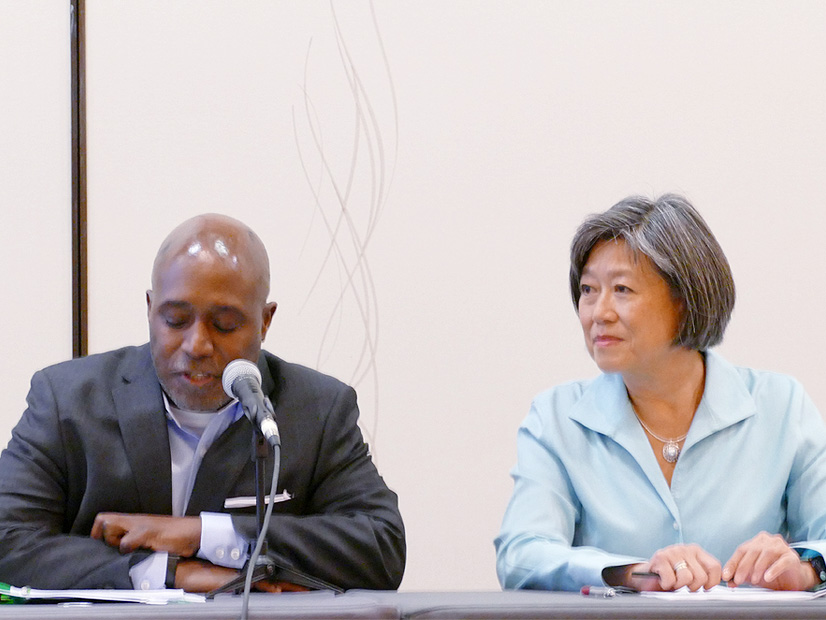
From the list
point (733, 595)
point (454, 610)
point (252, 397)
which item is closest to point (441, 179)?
point (252, 397)

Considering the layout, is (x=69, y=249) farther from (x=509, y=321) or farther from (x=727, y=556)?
(x=727, y=556)

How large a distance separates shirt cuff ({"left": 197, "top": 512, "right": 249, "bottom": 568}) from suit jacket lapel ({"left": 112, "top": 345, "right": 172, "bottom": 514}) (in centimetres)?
16

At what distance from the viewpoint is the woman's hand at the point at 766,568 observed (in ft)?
5.24

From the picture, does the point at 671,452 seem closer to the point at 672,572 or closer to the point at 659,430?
the point at 659,430

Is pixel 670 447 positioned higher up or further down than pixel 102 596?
higher up

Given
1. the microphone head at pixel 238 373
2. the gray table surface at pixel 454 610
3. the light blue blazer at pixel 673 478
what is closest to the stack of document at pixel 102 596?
the gray table surface at pixel 454 610

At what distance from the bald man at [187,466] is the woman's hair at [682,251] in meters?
0.66

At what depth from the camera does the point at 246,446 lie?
6.41 feet

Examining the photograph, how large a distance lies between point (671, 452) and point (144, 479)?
1.01 m

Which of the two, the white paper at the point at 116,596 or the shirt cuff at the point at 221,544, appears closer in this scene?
the white paper at the point at 116,596

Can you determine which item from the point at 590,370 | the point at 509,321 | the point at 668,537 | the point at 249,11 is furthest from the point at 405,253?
the point at 668,537

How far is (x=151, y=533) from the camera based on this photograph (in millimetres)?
1764

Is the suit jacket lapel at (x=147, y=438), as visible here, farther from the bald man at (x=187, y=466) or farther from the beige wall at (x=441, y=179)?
the beige wall at (x=441, y=179)

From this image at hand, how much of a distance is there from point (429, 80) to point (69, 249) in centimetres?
111
